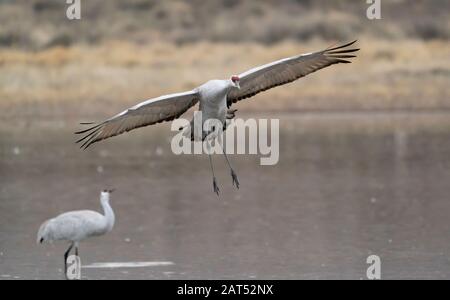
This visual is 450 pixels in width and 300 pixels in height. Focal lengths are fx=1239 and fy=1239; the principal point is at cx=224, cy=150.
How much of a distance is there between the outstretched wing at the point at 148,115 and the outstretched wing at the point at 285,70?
506mm

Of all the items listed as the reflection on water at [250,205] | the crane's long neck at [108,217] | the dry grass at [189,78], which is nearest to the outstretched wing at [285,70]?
the reflection on water at [250,205]

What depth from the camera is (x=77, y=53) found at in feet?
100

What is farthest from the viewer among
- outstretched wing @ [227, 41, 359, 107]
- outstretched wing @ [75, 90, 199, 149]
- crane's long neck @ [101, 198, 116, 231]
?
crane's long neck @ [101, 198, 116, 231]

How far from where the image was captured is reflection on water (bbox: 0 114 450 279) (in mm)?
11414

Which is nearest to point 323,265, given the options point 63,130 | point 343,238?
point 343,238

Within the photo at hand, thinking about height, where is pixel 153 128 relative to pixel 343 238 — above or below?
above

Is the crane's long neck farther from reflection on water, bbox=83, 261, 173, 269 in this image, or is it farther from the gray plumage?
the gray plumage

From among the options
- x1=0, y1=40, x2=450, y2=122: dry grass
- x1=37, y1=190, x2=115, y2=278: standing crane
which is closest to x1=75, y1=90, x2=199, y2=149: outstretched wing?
x1=37, y1=190, x2=115, y2=278: standing crane

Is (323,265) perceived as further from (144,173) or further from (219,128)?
(144,173)

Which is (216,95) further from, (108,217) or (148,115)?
A: (108,217)

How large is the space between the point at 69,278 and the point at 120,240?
2096mm

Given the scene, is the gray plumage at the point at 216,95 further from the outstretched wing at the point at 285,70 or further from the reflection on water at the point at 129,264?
the reflection on water at the point at 129,264

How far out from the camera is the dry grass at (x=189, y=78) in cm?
2721

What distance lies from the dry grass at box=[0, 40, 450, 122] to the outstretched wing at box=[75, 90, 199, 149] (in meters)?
15.4
